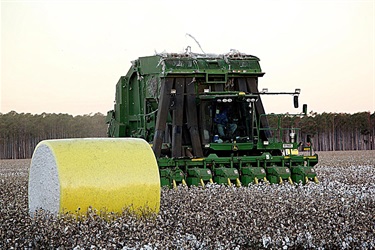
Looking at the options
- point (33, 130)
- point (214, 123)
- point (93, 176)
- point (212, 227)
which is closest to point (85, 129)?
point (33, 130)

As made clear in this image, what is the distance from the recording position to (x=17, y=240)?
846 centimetres

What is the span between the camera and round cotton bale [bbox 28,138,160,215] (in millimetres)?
9641

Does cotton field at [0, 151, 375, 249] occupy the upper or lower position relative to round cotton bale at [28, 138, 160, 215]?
lower

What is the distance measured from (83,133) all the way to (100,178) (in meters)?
58.8

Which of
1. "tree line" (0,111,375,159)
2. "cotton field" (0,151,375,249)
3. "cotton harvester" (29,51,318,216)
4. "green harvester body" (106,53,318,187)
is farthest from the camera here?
"tree line" (0,111,375,159)

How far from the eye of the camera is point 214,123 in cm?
1695

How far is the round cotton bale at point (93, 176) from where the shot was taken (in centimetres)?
964

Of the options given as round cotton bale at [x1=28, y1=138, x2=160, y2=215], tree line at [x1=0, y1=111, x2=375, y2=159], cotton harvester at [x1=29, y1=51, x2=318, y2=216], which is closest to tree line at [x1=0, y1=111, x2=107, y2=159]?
tree line at [x1=0, y1=111, x2=375, y2=159]

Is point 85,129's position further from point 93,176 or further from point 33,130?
point 93,176

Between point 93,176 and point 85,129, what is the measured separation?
59666 mm

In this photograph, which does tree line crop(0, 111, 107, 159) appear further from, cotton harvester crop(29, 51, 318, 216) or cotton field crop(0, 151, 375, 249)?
cotton field crop(0, 151, 375, 249)

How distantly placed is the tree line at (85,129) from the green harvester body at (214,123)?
47515mm

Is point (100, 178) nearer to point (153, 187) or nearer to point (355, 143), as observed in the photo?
point (153, 187)

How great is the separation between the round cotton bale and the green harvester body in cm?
507
